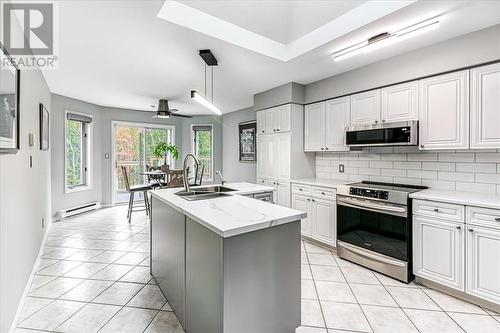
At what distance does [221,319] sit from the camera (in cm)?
132

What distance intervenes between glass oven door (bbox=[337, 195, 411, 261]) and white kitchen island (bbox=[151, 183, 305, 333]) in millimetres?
1449

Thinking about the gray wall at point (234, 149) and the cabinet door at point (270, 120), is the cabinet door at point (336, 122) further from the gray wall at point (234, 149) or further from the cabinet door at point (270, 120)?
the gray wall at point (234, 149)

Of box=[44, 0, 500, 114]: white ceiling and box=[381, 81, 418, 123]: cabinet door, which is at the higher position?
box=[44, 0, 500, 114]: white ceiling

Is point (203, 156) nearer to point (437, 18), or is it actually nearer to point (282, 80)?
point (282, 80)

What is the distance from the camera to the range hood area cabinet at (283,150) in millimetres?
3857

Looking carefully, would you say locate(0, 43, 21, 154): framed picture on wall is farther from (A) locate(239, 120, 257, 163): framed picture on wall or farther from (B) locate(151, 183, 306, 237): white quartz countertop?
(A) locate(239, 120, 257, 163): framed picture on wall

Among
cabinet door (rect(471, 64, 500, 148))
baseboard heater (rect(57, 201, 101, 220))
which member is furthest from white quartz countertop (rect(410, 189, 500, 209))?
baseboard heater (rect(57, 201, 101, 220))

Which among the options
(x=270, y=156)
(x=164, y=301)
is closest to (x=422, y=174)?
(x=270, y=156)

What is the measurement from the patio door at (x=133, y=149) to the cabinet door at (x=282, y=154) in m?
3.69

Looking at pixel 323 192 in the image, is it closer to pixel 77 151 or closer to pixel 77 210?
pixel 77 210

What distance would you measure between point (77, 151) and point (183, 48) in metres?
4.17

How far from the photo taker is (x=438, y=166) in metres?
2.75

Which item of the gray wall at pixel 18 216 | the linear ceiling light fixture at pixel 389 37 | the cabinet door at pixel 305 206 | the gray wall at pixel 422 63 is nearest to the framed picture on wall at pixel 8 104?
the gray wall at pixel 18 216

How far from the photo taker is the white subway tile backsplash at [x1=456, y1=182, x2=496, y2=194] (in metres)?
2.39
